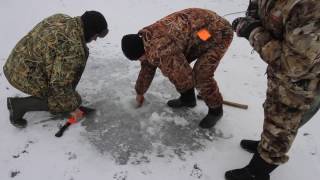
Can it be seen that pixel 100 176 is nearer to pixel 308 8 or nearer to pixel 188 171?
pixel 188 171

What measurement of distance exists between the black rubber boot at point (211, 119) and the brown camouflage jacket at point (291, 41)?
1.07 meters

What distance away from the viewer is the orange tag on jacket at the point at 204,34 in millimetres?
3131

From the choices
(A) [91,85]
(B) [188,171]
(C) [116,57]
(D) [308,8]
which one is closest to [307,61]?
(D) [308,8]

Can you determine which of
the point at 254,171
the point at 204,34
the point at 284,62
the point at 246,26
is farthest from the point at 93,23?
the point at 254,171

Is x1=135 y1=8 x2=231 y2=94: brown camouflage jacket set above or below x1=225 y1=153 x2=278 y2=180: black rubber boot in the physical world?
above

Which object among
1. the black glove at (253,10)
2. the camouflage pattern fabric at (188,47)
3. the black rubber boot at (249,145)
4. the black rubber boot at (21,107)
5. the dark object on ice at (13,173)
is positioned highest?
the black glove at (253,10)

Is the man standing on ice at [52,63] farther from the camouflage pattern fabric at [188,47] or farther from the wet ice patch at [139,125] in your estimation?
the camouflage pattern fabric at [188,47]

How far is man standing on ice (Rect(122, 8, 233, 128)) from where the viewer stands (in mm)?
3002

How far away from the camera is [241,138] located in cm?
335

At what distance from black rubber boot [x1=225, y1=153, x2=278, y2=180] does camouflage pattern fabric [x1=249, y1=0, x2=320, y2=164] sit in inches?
4.3

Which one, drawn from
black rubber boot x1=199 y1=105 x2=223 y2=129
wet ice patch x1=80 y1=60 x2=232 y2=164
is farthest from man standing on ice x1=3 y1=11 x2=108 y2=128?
black rubber boot x1=199 y1=105 x2=223 y2=129

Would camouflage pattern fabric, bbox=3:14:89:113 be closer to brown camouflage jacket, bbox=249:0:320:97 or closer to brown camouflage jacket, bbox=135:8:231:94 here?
brown camouflage jacket, bbox=135:8:231:94

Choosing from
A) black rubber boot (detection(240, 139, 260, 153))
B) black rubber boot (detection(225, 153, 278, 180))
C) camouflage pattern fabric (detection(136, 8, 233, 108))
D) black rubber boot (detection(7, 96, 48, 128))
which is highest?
camouflage pattern fabric (detection(136, 8, 233, 108))

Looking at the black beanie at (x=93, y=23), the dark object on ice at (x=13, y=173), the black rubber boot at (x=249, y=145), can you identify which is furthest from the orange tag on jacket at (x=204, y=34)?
the dark object on ice at (x=13, y=173)
